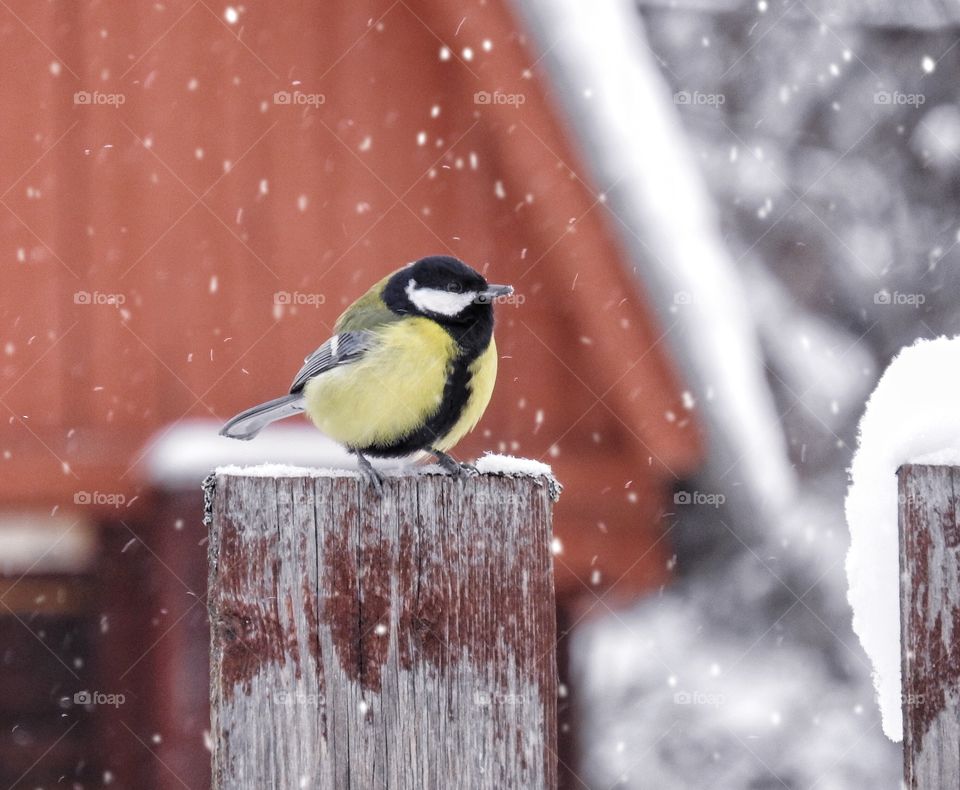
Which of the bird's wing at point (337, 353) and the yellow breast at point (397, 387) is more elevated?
the bird's wing at point (337, 353)

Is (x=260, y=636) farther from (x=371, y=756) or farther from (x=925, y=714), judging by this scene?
(x=925, y=714)

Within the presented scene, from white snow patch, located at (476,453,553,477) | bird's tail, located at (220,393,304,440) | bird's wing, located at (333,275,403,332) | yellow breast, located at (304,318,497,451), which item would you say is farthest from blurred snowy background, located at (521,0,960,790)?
white snow patch, located at (476,453,553,477)

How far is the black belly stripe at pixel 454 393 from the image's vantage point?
8.98 ft

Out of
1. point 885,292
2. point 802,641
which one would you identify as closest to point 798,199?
point 885,292

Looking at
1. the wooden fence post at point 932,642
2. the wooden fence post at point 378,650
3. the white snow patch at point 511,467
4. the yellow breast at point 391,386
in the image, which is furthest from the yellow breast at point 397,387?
the wooden fence post at point 932,642

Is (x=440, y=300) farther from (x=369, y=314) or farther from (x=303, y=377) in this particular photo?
(x=303, y=377)

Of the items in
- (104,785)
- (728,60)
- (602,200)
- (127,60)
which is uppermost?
(728,60)

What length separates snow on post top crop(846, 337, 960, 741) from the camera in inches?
58.4

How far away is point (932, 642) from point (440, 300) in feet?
5.53

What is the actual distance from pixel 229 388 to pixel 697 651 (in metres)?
3.36

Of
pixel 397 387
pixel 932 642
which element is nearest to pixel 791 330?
pixel 397 387

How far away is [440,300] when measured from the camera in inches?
111

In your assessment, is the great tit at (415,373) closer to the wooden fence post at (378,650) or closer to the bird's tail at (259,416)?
the bird's tail at (259,416)

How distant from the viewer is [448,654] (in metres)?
1.46
